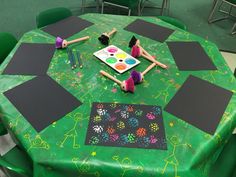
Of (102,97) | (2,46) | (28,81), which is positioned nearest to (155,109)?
(102,97)

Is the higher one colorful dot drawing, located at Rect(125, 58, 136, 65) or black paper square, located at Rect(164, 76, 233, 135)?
colorful dot drawing, located at Rect(125, 58, 136, 65)

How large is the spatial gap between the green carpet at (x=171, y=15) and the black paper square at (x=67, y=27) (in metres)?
1.59

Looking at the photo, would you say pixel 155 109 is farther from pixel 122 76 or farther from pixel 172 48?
pixel 172 48

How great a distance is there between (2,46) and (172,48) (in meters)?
1.28

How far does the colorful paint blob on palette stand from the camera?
1.44 m

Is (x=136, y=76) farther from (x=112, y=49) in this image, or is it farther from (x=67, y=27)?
(x=67, y=27)

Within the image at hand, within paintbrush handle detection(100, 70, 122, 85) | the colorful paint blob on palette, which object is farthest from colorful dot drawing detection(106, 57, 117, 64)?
paintbrush handle detection(100, 70, 122, 85)

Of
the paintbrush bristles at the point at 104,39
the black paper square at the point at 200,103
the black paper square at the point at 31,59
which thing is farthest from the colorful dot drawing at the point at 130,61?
the black paper square at the point at 31,59

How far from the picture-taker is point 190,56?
158 centimetres

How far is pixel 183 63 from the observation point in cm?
151

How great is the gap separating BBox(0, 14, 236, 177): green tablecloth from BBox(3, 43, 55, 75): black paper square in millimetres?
40

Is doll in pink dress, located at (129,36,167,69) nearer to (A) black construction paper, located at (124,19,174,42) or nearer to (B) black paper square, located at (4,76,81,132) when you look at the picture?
(A) black construction paper, located at (124,19,174,42)

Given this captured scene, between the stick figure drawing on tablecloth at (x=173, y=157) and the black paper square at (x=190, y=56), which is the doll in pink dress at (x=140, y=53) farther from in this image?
the stick figure drawing on tablecloth at (x=173, y=157)

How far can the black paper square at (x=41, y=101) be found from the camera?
1.14 metres
